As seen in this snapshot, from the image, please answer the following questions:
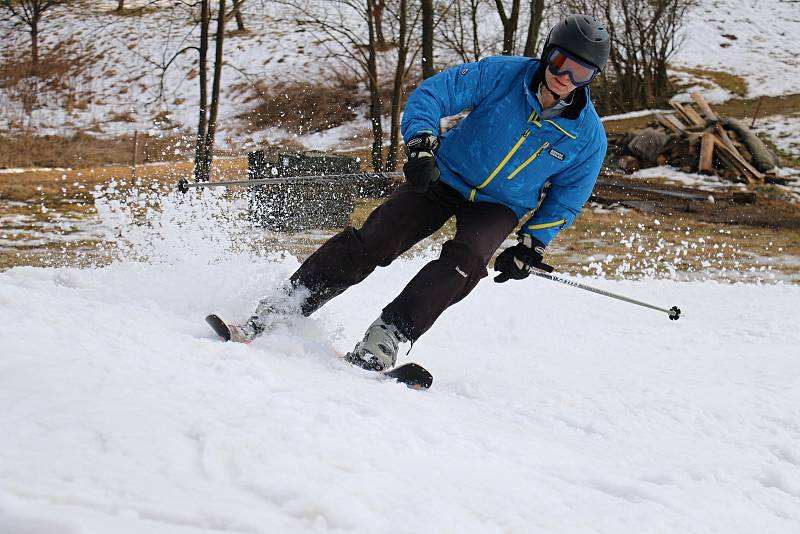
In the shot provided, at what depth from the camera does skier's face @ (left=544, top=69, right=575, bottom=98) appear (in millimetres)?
3258

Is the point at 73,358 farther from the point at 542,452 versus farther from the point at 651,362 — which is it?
the point at 651,362

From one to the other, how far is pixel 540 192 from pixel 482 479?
208 centimetres

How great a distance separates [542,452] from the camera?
7.86ft

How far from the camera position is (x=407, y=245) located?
11.8 feet

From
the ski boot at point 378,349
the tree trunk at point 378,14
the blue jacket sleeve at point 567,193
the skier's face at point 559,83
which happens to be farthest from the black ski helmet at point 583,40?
the tree trunk at point 378,14

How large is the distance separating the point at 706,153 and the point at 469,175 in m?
13.2

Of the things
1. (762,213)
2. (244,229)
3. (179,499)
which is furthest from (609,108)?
(179,499)

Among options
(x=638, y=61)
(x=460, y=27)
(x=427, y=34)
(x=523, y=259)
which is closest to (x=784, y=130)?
(x=638, y=61)

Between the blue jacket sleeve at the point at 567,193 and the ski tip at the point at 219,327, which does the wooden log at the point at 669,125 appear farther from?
the ski tip at the point at 219,327

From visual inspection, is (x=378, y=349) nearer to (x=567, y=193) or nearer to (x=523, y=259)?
(x=523, y=259)

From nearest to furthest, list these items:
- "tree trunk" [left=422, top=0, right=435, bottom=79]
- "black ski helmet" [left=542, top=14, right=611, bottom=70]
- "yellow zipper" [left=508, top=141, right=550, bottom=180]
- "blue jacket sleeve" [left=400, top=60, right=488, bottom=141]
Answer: "black ski helmet" [left=542, top=14, right=611, bottom=70] < "blue jacket sleeve" [left=400, top=60, right=488, bottom=141] < "yellow zipper" [left=508, top=141, right=550, bottom=180] < "tree trunk" [left=422, top=0, right=435, bottom=79]

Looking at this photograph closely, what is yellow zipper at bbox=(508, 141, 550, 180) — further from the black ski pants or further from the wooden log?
the wooden log

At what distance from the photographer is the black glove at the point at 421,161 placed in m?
3.26

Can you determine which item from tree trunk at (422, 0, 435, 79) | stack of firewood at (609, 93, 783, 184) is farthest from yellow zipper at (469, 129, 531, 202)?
stack of firewood at (609, 93, 783, 184)
